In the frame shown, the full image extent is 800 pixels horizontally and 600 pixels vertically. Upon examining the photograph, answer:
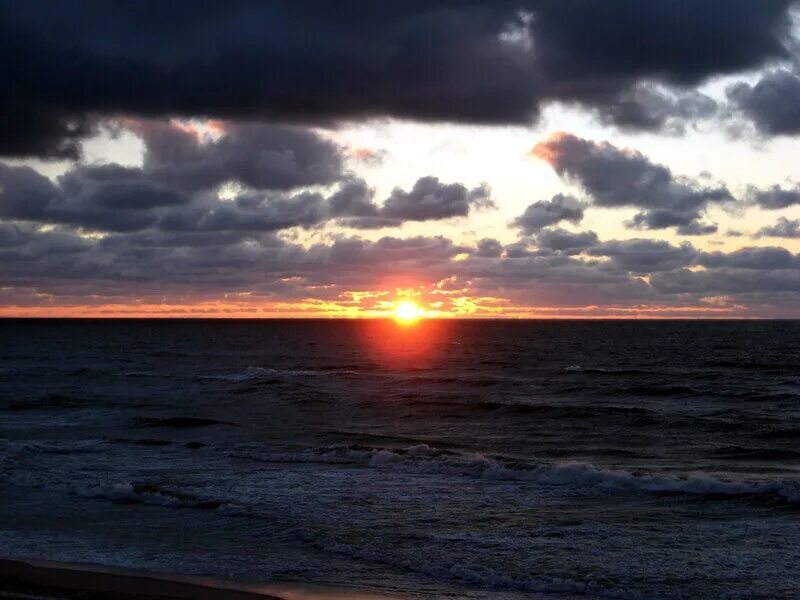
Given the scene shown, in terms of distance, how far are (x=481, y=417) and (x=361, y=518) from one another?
20.1m

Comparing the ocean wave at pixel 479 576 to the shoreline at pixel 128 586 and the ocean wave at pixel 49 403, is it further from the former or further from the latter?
the ocean wave at pixel 49 403

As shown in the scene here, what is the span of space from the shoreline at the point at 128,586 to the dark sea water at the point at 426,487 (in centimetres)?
53

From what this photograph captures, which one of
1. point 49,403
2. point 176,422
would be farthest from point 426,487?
point 49,403

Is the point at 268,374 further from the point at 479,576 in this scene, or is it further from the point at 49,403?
the point at 479,576

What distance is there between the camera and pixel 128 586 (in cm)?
1247

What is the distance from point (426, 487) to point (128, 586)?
385 inches

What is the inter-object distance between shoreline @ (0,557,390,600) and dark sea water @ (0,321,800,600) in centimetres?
53

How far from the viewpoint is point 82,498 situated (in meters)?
19.4

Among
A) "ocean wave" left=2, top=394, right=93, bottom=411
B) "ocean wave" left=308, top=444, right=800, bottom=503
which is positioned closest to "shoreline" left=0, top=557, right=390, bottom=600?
"ocean wave" left=308, top=444, right=800, bottom=503

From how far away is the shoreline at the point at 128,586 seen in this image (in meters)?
12.0

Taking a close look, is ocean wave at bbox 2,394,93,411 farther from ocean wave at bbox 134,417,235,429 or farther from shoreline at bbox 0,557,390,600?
shoreline at bbox 0,557,390,600

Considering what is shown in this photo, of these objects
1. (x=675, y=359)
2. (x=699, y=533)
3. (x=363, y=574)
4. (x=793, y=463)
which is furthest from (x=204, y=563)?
(x=675, y=359)

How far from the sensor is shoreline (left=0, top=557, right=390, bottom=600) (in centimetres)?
1199

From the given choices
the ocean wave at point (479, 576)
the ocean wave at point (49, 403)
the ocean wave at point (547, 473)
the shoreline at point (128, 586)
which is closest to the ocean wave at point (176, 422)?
the ocean wave at point (49, 403)
